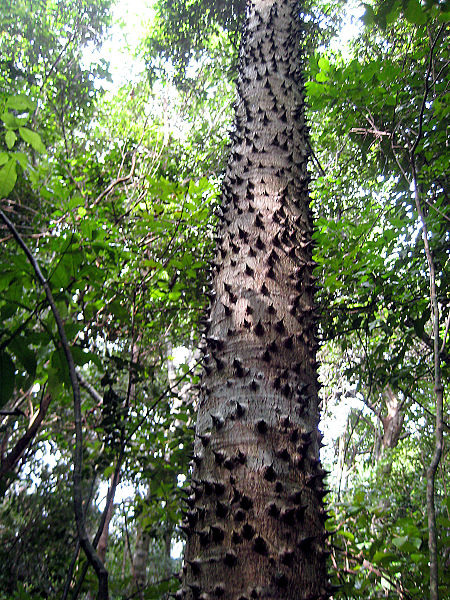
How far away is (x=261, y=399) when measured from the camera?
1339 millimetres

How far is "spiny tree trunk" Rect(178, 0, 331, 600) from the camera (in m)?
1.03

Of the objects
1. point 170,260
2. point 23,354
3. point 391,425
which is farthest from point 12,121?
point 391,425

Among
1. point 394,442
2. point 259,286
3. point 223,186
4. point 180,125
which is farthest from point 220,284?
point 394,442

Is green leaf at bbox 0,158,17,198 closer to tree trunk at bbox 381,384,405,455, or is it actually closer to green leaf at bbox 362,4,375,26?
green leaf at bbox 362,4,375,26

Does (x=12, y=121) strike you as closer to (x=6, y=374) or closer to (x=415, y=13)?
(x=6, y=374)

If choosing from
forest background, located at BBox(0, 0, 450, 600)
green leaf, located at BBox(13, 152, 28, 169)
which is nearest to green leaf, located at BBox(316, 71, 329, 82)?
forest background, located at BBox(0, 0, 450, 600)

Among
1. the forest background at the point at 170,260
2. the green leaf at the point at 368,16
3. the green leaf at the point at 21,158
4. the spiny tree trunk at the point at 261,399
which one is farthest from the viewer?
the forest background at the point at 170,260

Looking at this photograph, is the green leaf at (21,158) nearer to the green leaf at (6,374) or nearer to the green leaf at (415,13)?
the green leaf at (6,374)

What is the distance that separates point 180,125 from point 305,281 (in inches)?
303

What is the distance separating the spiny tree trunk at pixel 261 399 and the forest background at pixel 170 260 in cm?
38

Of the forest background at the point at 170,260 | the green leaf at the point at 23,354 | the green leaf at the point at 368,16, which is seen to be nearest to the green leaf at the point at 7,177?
the forest background at the point at 170,260

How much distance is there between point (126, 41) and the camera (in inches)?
428

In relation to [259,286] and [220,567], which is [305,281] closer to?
[259,286]

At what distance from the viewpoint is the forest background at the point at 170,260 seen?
182 centimetres
